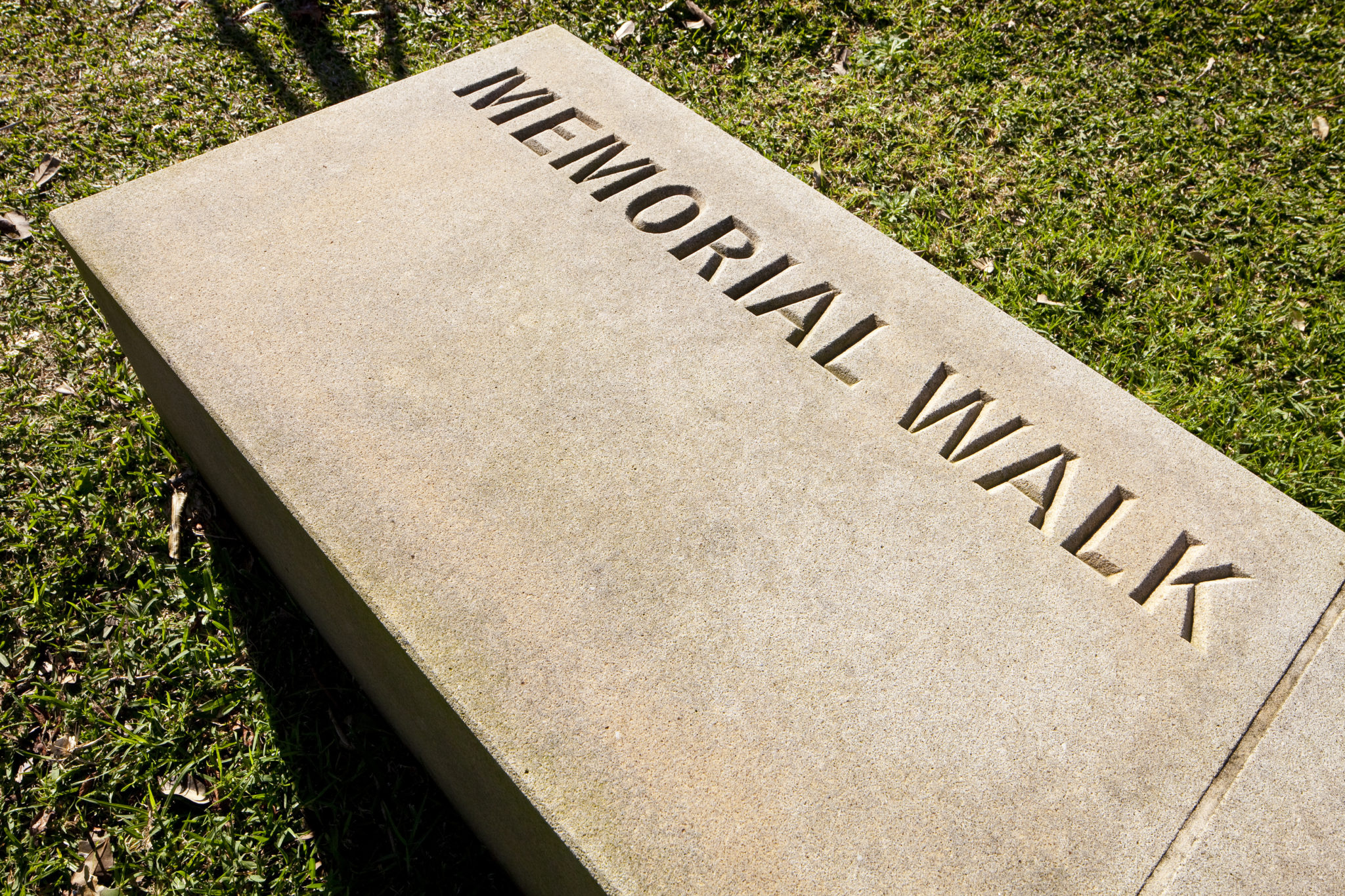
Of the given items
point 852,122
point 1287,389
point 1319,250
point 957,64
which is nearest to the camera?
Answer: point 1287,389

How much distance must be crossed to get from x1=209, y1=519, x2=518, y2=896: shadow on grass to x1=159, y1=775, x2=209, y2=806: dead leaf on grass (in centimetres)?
23

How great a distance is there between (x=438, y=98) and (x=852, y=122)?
2.45 metres

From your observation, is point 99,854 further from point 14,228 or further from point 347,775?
point 14,228

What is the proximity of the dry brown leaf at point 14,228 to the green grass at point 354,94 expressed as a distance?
0.17ft

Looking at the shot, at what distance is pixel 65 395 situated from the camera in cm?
344

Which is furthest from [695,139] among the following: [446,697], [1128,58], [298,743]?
[1128,58]

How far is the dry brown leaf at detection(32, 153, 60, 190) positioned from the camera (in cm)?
420

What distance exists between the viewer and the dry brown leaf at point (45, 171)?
4.20 metres

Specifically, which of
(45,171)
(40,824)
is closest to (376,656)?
(40,824)

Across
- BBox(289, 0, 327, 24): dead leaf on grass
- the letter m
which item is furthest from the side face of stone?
BBox(289, 0, 327, 24): dead leaf on grass

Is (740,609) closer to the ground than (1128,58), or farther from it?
closer to the ground

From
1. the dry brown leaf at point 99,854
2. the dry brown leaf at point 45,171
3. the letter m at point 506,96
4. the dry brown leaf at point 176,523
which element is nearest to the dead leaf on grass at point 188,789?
the dry brown leaf at point 99,854

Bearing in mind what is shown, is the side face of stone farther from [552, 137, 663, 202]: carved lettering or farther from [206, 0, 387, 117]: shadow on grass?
[206, 0, 387, 117]: shadow on grass

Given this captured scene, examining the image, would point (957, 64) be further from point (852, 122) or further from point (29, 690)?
point (29, 690)
